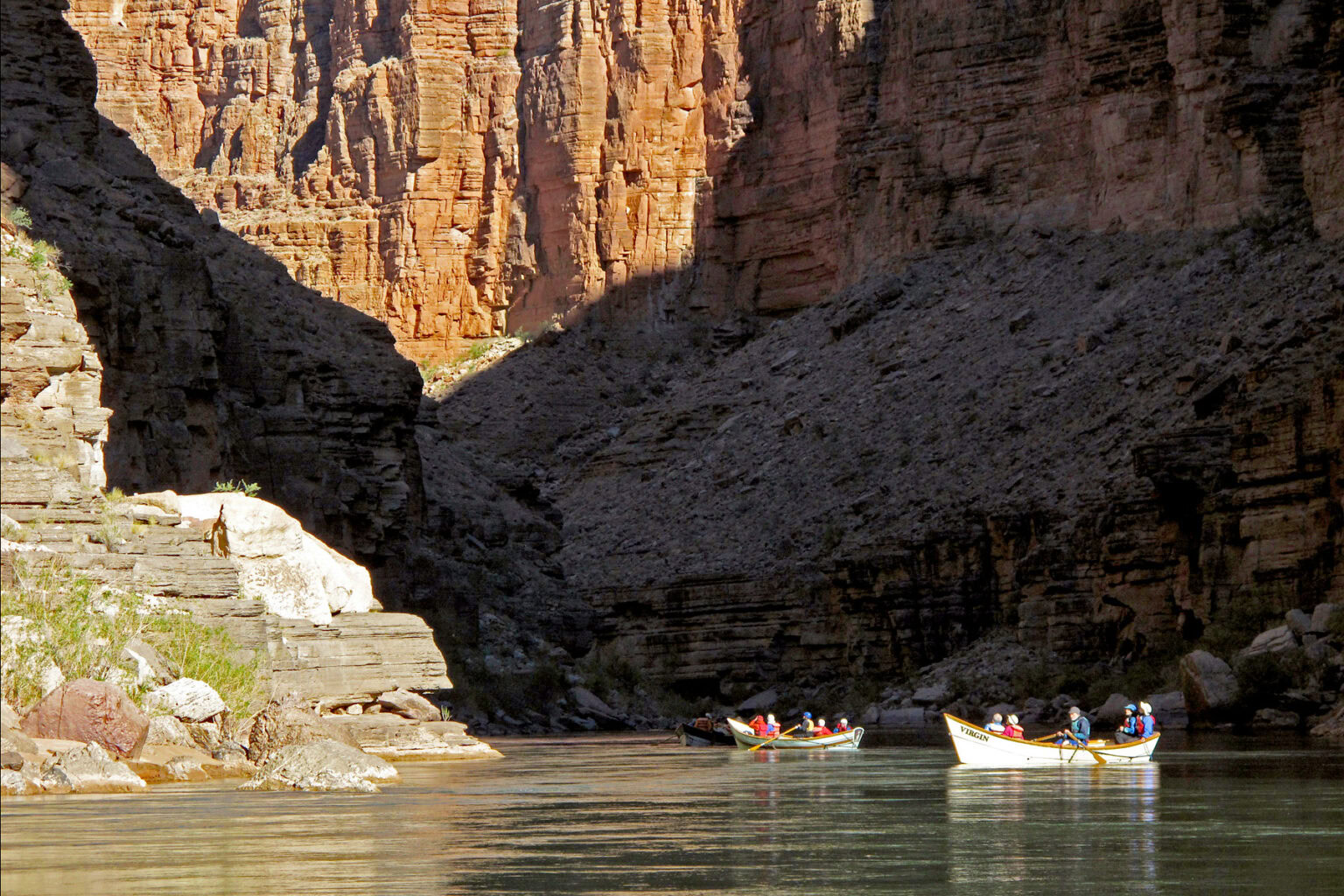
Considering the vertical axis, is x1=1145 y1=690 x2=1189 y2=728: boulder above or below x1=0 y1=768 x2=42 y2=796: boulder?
below

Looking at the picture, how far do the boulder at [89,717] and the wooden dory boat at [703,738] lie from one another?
93.0 ft

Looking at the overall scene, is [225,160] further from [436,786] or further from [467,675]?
[436,786]

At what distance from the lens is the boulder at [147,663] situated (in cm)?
3256

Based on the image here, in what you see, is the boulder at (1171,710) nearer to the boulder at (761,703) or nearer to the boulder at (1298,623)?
the boulder at (1298,623)

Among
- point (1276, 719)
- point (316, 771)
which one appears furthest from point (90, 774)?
point (1276, 719)

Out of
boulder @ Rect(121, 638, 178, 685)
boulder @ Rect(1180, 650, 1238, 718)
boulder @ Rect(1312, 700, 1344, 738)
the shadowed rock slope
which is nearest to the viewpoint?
boulder @ Rect(121, 638, 178, 685)

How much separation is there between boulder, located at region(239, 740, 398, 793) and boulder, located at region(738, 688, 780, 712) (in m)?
47.2

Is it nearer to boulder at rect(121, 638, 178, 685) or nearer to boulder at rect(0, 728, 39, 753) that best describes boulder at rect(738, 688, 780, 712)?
boulder at rect(121, 638, 178, 685)

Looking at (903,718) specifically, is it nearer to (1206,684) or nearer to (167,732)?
(1206,684)

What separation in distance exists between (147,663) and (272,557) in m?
6.70

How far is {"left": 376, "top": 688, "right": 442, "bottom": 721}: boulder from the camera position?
133 feet

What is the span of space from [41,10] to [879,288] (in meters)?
53.6

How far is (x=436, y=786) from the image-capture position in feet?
111

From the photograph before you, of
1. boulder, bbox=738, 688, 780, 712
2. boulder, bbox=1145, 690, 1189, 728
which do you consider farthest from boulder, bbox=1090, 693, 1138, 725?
boulder, bbox=738, 688, 780, 712
